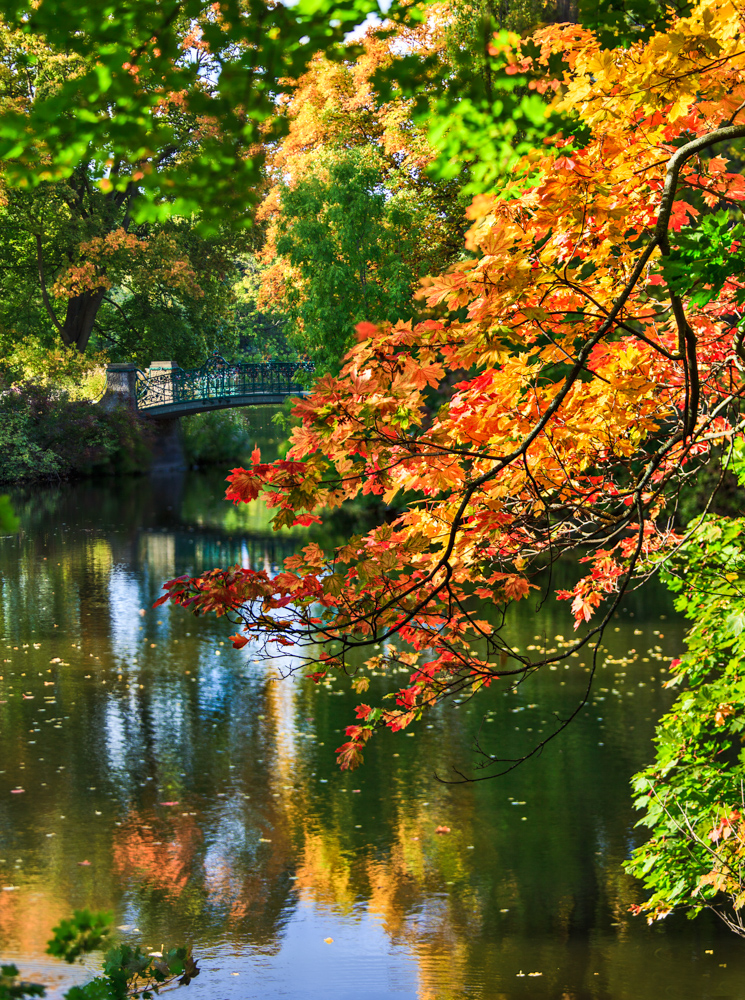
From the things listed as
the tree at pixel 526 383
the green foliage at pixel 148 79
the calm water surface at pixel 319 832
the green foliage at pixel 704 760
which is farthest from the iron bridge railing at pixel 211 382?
the green foliage at pixel 148 79

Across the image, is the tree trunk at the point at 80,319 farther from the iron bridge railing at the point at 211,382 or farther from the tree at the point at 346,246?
the tree at the point at 346,246

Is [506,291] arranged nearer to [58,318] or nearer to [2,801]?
[2,801]

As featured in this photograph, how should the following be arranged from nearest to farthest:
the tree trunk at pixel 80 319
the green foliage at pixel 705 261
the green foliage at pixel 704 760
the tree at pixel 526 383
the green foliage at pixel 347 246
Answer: the green foliage at pixel 705 261
the tree at pixel 526 383
the green foliage at pixel 704 760
the green foliage at pixel 347 246
the tree trunk at pixel 80 319

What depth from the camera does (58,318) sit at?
41.4m

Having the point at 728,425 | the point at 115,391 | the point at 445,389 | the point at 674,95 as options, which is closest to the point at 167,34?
the point at 674,95

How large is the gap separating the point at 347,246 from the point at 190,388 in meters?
15.3

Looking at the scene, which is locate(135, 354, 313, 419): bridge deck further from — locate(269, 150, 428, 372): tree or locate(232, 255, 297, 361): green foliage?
locate(232, 255, 297, 361): green foliage

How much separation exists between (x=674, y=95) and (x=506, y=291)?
1300 mm

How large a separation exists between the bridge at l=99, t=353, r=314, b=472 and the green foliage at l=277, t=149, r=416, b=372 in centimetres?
1071

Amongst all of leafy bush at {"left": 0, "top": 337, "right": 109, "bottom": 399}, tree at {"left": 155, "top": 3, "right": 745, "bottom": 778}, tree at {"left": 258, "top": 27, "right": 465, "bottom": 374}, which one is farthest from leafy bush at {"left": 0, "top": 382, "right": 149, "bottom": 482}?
tree at {"left": 155, "top": 3, "right": 745, "bottom": 778}

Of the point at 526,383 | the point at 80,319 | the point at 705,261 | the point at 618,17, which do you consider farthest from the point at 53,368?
the point at 705,261

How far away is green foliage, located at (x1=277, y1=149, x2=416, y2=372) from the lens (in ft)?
91.8

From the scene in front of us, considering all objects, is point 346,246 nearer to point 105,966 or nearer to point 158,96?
point 158,96

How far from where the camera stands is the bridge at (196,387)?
40062 millimetres
